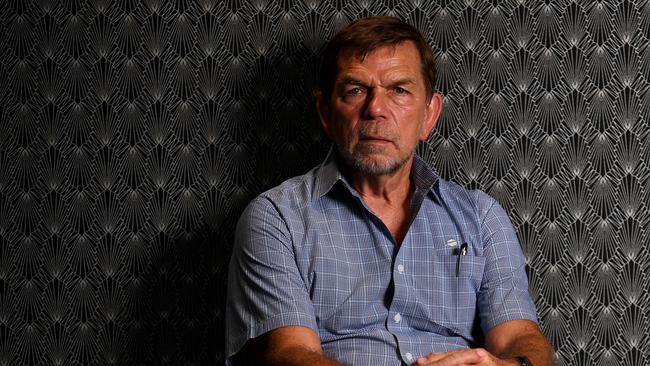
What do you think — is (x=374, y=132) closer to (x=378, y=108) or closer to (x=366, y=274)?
(x=378, y=108)

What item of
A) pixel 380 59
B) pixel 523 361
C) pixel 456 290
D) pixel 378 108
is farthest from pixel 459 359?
pixel 380 59

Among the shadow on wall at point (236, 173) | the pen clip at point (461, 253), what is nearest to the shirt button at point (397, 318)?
the pen clip at point (461, 253)

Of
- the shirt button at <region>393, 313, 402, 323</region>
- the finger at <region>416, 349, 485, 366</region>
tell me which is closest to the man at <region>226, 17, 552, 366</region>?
the shirt button at <region>393, 313, 402, 323</region>

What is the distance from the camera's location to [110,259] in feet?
7.09

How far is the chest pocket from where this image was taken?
1.86m

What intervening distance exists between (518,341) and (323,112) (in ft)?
2.64

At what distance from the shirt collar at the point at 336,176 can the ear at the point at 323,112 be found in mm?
72

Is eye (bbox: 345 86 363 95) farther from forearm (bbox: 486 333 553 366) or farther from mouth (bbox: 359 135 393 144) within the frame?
forearm (bbox: 486 333 553 366)

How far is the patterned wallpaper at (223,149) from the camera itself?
2.11 m

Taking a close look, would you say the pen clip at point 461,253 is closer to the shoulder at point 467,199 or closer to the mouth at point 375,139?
the shoulder at point 467,199

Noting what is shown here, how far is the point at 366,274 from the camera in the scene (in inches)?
72.1

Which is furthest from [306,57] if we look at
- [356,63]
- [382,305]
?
[382,305]

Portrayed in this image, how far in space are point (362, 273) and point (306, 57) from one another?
0.71m

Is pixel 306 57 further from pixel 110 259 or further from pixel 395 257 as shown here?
pixel 110 259
